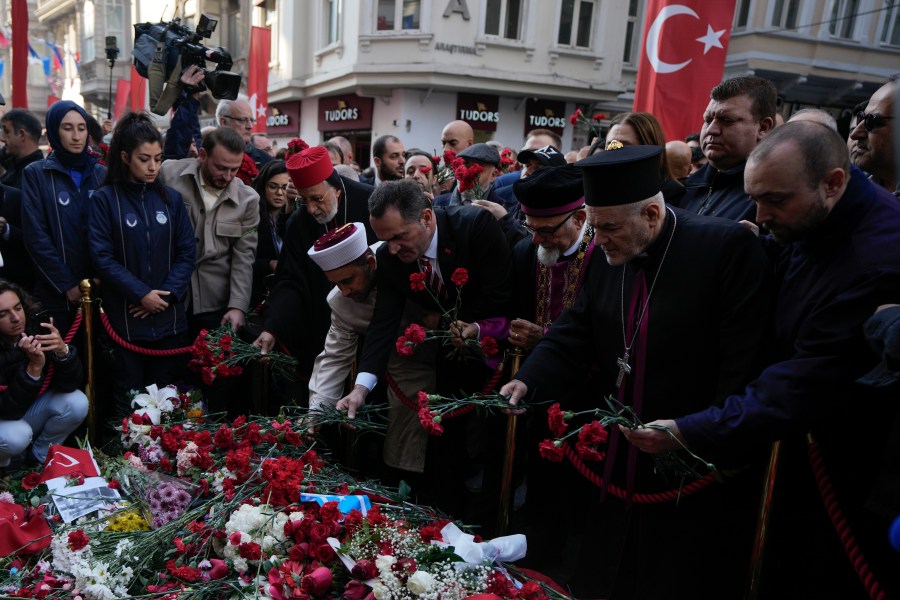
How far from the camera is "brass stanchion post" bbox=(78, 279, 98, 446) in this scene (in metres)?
4.09

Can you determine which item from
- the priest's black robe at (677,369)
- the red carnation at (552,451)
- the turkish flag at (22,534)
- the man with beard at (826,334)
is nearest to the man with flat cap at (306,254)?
the turkish flag at (22,534)

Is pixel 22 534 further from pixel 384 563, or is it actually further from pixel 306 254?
pixel 306 254

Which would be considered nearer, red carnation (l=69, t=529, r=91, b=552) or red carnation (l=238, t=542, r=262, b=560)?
red carnation (l=238, t=542, r=262, b=560)

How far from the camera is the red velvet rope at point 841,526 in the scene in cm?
204

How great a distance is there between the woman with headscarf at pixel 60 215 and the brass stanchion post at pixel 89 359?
0.16 m

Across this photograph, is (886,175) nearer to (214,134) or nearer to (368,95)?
(214,134)

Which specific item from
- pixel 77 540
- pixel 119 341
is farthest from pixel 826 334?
pixel 119 341

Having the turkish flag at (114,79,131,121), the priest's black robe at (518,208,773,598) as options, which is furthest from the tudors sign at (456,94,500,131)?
the priest's black robe at (518,208,773,598)

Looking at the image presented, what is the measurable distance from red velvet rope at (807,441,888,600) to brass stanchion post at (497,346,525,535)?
1.25 m

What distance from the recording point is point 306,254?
13.7 ft

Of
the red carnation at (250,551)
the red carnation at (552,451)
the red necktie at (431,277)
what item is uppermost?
the red necktie at (431,277)

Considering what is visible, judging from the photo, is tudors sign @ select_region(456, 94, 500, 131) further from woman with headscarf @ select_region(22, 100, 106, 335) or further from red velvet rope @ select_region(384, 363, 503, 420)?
red velvet rope @ select_region(384, 363, 503, 420)

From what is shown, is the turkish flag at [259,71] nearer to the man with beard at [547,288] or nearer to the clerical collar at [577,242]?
the man with beard at [547,288]

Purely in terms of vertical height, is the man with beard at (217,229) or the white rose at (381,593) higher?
the man with beard at (217,229)
